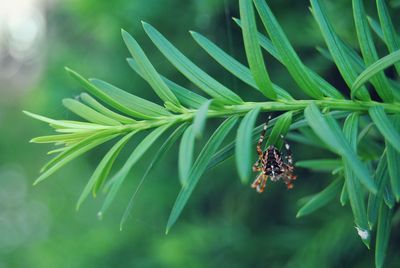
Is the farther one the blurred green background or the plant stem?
the blurred green background

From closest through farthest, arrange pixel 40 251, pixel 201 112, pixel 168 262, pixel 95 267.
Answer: pixel 201 112 < pixel 168 262 < pixel 95 267 < pixel 40 251

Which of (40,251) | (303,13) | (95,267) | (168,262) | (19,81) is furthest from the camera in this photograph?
(19,81)

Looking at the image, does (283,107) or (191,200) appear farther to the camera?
(191,200)

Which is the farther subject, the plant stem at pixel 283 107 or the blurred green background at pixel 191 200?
the blurred green background at pixel 191 200

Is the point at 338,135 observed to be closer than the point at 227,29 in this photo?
Yes

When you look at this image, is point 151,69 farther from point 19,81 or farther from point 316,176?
point 19,81

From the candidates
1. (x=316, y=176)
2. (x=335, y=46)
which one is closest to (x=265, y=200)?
(x=316, y=176)

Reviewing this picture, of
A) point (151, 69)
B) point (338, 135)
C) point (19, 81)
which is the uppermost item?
point (19, 81)

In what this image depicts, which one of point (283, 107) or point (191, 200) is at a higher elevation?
point (283, 107)

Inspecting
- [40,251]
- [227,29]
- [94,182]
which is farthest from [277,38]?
[40,251]

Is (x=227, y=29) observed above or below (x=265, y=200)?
above
